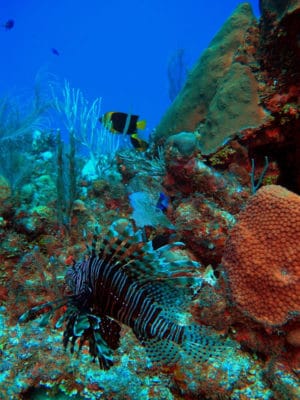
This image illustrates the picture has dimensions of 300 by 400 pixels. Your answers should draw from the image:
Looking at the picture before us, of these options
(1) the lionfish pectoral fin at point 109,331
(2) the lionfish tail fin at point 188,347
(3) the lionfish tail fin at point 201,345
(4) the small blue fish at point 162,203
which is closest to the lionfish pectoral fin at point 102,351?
(1) the lionfish pectoral fin at point 109,331

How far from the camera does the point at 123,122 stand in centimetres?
538

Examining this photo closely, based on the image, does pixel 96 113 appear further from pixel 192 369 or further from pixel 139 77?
pixel 139 77

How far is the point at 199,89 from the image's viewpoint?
5133 mm

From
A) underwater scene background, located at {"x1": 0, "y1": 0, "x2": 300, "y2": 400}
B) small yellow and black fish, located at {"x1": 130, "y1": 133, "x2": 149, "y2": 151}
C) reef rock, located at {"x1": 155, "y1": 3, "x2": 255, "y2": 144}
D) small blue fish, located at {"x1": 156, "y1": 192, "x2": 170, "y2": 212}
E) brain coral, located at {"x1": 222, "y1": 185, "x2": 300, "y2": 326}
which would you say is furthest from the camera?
small yellow and black fish, located at {"x1": 130, "y1": 133, "x2": 149, "y2": 151}

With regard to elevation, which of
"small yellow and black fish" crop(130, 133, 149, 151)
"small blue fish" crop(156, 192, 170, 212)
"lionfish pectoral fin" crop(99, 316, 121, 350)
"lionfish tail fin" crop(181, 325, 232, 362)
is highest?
"small yellow and black fish" crop(130, 133, 149, 151)

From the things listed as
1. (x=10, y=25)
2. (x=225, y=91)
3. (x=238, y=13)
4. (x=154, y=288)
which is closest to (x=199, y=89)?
(x=225, y=91)

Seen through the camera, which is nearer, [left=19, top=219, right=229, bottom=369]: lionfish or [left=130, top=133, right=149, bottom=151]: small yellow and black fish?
[left=19, top=219, right=229, bottom=369]: lionfish

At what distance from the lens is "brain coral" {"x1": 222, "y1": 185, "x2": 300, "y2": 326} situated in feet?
7.73

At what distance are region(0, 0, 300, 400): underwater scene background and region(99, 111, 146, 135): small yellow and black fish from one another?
24mm

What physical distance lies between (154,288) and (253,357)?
1.12m

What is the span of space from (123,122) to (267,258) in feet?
12.0

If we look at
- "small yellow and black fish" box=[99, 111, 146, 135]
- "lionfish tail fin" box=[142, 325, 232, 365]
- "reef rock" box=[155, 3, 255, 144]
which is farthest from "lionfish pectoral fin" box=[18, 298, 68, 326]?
"small yellow and black fish" box=[99, 111, 146, 135]

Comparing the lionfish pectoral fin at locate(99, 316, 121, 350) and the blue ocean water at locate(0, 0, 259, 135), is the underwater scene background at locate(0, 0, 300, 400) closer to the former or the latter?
the lionfish pectoral fin at locate(99, 316, 121, 350)

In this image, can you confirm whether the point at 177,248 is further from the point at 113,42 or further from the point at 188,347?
the point at 113,42
